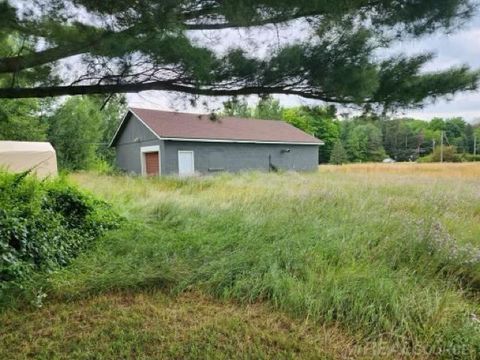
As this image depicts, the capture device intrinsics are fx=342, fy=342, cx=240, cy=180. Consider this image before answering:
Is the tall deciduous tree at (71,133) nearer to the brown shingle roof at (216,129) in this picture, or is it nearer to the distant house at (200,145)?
the distant house at (200,145)

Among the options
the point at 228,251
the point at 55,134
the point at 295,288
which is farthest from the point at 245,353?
the point at 55,134

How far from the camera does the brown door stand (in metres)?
16.1

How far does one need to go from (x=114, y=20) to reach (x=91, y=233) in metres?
2.59

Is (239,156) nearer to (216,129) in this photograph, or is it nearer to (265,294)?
(216,129)

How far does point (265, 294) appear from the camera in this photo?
2.85 m

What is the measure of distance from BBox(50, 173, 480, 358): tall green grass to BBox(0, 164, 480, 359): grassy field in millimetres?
11

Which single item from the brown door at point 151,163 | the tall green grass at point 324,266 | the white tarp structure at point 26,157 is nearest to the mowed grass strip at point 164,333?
the tall green grass at point 324,266

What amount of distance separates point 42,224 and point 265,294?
243 cm

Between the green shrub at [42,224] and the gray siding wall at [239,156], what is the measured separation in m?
10.8

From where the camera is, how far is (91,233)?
4199 millimetres

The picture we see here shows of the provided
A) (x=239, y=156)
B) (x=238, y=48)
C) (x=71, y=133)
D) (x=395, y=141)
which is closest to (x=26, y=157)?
(x=238, y=48)

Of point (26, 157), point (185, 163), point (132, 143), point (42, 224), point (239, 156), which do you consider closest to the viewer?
point (42, 224)

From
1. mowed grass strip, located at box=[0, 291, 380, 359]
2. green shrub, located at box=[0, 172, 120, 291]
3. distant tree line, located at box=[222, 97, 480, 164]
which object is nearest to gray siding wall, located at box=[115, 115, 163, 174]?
green shrub, located at box=[0, 172, 120, 291]

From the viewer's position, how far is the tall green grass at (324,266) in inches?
95.6
